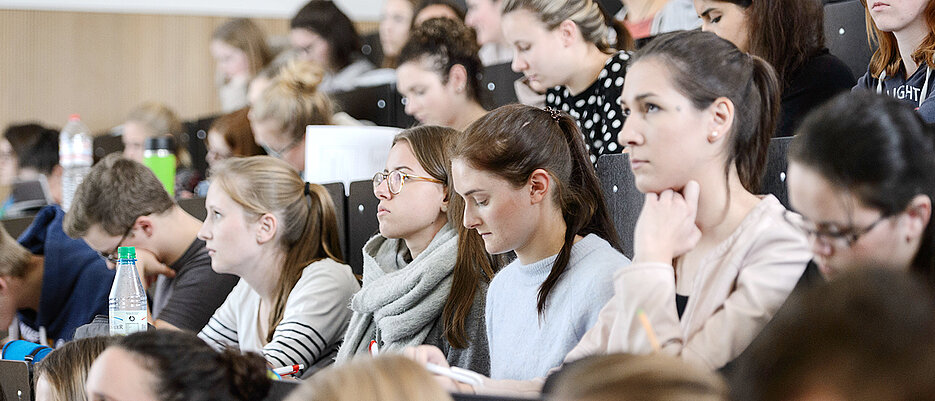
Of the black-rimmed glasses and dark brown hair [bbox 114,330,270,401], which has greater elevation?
the black-rimmed glasses

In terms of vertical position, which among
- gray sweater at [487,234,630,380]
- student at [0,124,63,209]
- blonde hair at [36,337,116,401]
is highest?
gray sweater at [487,234,630,380]

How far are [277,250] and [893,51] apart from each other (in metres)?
1.53

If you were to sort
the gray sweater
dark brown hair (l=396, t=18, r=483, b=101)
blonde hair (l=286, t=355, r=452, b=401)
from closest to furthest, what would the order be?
blonde hair (l=286, t=355, r=452, b=401)
the gray sweater
dark brown hair (l=396, t=18, r=483, b=101)

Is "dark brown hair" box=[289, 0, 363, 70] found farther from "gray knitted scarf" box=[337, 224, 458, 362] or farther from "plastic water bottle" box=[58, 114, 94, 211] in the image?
"gray knitted scarf" box=[337, 224, 458, 362]

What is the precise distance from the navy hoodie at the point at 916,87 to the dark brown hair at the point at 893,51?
0.05ft

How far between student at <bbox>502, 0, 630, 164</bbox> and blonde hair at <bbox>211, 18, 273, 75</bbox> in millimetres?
2367

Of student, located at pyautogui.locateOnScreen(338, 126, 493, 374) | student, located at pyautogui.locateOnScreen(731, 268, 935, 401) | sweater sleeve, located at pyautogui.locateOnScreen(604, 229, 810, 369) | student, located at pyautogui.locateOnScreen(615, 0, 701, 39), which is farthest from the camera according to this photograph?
student, located at pyautogui.locateOnScreen(615, 0, 701, 39)

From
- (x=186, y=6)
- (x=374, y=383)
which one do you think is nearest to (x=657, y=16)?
(x=374, y=383)

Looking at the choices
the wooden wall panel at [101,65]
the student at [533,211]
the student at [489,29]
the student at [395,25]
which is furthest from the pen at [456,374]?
the wooden wall panel at [101,65]

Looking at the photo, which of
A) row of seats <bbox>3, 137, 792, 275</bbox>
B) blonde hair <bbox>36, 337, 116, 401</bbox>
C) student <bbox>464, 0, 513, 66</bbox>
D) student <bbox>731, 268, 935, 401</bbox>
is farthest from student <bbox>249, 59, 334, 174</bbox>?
student <bbox>731, 268, 935, 401</bbox>

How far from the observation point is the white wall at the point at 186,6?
547cm

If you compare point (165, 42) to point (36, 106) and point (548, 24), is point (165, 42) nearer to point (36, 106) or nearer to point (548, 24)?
point (36, 106)

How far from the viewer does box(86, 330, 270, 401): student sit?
4.83 ft

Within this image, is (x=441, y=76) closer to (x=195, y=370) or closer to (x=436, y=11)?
(x=436, y=11)
